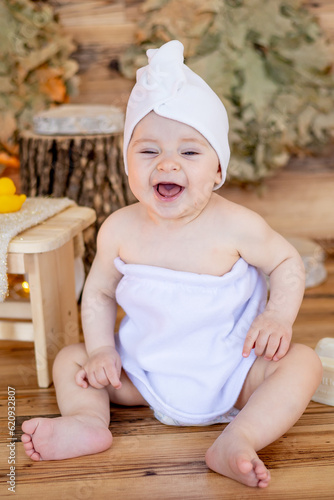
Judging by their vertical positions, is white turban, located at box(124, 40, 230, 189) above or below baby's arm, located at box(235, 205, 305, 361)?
above

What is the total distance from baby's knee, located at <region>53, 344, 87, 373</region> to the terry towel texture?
0.12 meters

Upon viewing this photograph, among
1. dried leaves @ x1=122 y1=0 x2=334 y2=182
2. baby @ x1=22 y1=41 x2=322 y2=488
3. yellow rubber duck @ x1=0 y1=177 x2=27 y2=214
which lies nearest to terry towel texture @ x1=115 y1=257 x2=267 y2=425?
baby @ x1=22 y1=41 x2=322 y2=488

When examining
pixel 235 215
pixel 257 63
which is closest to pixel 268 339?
pixel 235 215

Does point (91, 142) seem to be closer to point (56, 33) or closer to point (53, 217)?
point (53, 217)

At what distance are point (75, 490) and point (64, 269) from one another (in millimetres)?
551

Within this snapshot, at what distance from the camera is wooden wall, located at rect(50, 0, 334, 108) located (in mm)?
2211

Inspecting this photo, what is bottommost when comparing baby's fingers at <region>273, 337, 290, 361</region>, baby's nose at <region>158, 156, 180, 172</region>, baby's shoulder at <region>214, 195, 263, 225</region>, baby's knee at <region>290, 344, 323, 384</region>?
baby's knee at <region>290, 344, 323, 384</region>

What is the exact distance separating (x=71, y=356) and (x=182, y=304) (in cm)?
26

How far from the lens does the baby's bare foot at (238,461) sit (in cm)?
94

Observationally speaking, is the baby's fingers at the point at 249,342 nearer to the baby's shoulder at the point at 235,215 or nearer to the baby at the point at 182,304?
the baby at the point at 182,304

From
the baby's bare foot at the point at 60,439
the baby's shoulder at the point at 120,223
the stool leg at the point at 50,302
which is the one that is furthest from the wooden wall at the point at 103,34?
the baby's bare foot at the point at 60,439

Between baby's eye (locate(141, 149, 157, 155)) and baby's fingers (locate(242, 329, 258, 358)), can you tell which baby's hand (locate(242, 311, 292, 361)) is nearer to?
baby's fingers (locate(242, 329, 258, 358))

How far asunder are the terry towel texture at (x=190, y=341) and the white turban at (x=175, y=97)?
0.82 ft

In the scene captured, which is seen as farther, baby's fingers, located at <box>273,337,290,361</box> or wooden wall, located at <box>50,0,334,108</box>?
wooden wall, located at <box>50,0,334,108</box>
